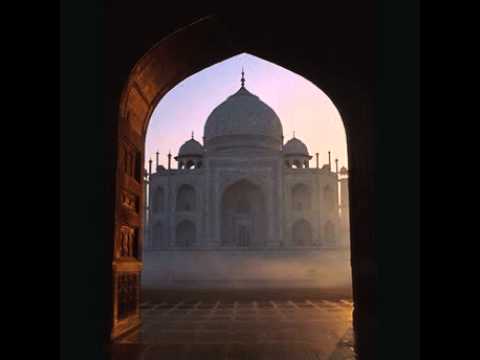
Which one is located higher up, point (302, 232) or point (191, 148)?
point (191, 148)

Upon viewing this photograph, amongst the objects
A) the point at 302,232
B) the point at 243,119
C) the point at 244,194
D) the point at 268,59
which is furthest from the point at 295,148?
the point at 268,59

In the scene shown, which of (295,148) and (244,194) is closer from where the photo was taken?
(244,194)

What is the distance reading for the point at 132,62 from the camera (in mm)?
4605

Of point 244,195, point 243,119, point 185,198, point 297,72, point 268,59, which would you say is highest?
point 243,119

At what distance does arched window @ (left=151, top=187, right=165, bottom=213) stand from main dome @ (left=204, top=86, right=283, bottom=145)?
373 cm

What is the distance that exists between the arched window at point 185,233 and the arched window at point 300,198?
5.64 metres

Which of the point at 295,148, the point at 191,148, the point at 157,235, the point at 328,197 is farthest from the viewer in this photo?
the point at 295,148

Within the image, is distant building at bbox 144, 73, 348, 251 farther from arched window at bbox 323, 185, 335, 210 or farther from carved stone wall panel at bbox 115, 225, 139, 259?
carved stone wall panel at bbox 115, 225, 139, 259

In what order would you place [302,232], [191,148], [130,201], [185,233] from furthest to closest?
[191,148], [185,233], [302,232], [130,201]

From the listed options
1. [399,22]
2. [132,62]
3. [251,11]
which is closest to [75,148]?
[132,62]

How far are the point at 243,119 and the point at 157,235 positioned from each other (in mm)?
7867

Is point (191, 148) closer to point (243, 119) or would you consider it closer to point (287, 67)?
point (243, 119)

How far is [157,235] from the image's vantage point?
29.0 m

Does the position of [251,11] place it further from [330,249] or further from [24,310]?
[330,249]
